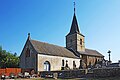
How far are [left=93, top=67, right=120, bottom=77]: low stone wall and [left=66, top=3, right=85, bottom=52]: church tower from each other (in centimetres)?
2375

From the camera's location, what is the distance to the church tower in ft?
170

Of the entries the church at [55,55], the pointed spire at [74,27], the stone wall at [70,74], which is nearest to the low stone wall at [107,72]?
the stone wall at [70,74]

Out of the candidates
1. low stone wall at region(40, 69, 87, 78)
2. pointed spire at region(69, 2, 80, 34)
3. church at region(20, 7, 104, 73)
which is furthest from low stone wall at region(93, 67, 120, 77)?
pointed spire at region(69, 2, 80, 34)

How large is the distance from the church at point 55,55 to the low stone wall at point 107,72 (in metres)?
13.4

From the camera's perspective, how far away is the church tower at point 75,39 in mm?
51938

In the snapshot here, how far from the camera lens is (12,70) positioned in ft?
112

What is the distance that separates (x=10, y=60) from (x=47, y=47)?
506 inches

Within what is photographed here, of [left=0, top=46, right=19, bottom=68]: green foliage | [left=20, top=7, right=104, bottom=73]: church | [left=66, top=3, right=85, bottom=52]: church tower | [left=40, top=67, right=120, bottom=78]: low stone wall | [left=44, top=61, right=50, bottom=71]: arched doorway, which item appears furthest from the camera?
[left=66, top=3, right=85, bottom=52]: church tower

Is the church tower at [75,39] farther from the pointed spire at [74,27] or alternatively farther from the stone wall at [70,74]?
the stone wall at [70,74]

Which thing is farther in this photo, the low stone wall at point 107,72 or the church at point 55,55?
the church at point 55,55

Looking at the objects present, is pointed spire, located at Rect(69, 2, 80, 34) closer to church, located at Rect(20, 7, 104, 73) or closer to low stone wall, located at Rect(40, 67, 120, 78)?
church, located at Rect(20, 7, 104, 73)

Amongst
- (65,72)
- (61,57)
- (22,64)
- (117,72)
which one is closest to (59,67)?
(61,57)

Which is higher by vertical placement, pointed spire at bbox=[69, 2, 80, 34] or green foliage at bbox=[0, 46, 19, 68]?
pointed spire at bbox=[69, 2, 80, 34]

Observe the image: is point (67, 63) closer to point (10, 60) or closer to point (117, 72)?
point (10, 60)
